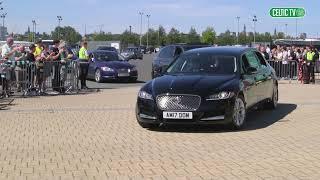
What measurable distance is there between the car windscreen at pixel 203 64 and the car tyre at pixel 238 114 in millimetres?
770

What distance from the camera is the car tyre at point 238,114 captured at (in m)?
10.7

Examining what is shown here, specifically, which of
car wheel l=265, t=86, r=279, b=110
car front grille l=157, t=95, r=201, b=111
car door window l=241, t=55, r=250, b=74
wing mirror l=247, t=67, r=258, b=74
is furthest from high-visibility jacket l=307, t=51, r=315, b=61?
car front grille l=157, t=95, r=201, b=111

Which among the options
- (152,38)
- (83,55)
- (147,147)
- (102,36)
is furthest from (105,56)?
(152,38)

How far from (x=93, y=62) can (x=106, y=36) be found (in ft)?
370

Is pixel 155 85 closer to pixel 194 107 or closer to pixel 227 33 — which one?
pixel 194 107

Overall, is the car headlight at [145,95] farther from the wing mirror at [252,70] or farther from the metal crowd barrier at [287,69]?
the metal crowd barrier at [287,69]

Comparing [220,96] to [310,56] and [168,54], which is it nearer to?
[168,54]

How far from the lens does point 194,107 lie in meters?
10.4

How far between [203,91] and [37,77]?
28.9 feet

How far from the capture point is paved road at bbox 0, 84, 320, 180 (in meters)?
7.31

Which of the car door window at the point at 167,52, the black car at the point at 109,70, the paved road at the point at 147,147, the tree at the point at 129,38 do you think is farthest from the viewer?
the tree at the point at 129,38

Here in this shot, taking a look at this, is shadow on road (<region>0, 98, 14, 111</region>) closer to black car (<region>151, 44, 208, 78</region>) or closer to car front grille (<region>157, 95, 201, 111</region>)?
car front grille (<region>157, 95, 201, 111</region>)

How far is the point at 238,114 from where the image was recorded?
429 inches

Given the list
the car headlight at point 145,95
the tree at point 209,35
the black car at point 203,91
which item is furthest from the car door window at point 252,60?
the tree at point 209,35
